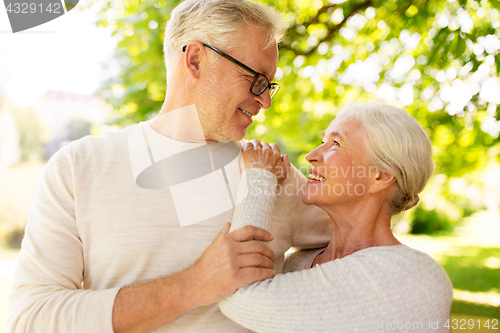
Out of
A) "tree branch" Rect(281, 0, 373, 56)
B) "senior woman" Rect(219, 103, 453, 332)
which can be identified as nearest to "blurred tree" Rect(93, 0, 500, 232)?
"tree branch" Rect(281, 0, 373, 56)

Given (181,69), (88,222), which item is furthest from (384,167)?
(88,222)

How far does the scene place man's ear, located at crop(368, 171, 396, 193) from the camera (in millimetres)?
1649

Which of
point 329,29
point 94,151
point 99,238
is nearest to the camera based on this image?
point 99,238

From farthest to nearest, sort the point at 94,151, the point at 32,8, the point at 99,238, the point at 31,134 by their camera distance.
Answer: the point at 31,134 < the point at 32,8 < the point at 94,151 < the point at 99,238

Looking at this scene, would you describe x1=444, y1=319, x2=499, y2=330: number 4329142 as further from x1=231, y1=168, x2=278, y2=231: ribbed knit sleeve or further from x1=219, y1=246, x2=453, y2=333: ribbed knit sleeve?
x1=231, y1=168, x2=278, y2=231: ribbed knit sleeve

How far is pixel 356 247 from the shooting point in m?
1.68

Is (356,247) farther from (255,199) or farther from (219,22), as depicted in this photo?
(219,22)

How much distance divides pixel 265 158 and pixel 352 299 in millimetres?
796

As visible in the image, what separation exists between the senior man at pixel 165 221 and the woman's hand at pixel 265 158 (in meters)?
0.05

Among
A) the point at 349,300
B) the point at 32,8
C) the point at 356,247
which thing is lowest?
the point at 356,247

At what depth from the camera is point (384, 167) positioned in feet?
5.40

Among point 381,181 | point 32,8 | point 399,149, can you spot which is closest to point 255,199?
point 381,181

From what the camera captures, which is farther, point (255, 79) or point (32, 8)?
point (32, 8)

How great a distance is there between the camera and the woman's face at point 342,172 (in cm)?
165
